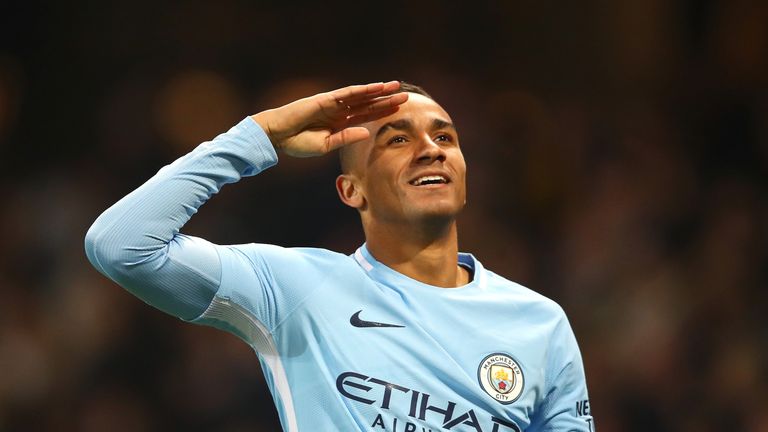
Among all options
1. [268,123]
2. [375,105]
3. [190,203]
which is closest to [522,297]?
[375,105]

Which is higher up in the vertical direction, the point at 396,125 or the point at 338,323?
the point at 396,125

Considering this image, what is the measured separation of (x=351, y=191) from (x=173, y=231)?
0.96m

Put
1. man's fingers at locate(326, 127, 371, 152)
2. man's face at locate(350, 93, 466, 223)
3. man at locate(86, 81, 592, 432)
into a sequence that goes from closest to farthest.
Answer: man at locate(86, 81, 592, 432) → man's fingers at locate(326, 127, 371, 152) → man's face at locate(350, 93, 466, 223)

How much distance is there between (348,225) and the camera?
5.78m

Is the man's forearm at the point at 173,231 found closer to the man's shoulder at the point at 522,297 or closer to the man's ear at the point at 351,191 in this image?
the man's ear at the point at 351,191

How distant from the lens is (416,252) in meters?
3.28

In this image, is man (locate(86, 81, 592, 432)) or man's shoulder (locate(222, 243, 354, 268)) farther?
man's shoulder (locate(222, 243, 354, 268))

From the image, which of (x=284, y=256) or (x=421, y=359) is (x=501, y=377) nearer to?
(x=421, y=359)

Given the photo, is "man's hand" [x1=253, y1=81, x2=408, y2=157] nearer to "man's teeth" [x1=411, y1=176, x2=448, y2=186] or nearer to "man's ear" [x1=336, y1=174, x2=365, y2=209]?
"man's teeth" [x1=411, y1=176, x2=448, y2=186]

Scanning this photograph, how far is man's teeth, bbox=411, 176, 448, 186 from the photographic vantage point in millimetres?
3240

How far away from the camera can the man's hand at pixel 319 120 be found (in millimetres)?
2867

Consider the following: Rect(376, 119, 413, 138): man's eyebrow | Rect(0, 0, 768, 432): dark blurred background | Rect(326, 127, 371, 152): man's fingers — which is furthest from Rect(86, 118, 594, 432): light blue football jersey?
Rect(0, 0, 768, 432): dark blurred background

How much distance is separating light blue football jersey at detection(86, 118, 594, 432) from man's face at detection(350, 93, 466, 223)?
240mm

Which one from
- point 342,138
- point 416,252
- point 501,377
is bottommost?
point 501,377
